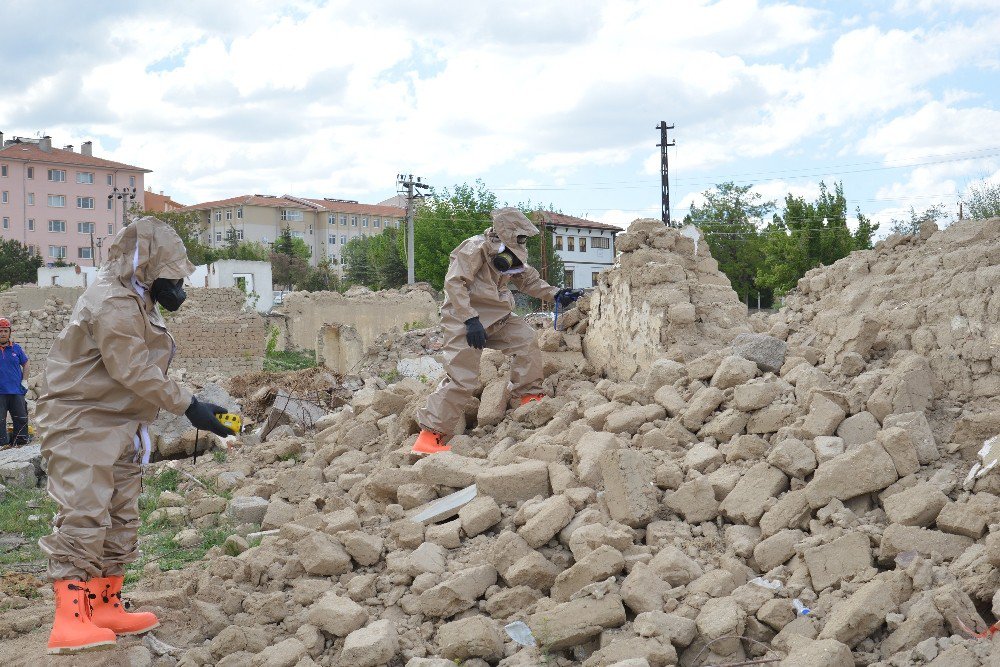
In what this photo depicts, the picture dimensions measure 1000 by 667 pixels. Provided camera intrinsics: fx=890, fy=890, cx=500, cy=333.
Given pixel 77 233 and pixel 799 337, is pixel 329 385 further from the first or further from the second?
pixel 77 233

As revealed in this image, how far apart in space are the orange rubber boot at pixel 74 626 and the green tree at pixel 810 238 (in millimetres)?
23346

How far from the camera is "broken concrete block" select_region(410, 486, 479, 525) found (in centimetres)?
486

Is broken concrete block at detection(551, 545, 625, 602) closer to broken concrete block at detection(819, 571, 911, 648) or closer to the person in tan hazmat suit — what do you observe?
broken concrete block at detection(819, 571, 911, 648)

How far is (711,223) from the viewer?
43625mm

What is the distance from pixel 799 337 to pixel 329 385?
6400 mm

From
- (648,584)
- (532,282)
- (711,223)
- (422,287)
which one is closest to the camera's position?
(648,584)

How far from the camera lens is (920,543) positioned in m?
3.48

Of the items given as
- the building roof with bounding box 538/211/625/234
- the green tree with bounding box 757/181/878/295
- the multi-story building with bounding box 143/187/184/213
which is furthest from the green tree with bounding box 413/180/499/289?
the multi-story building with bounding box 143/187/184/213

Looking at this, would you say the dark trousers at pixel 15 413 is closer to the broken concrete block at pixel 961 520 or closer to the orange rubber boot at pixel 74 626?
the orange rubber boot at pixel 74 626

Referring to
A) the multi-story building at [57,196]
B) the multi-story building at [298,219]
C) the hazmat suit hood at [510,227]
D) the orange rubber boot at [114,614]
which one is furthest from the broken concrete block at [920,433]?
the multi-story building at [298,219]

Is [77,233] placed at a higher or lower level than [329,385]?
higher

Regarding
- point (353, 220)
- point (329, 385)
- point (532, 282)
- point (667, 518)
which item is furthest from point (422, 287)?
point (353, 220)

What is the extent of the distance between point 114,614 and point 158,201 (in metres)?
73.5

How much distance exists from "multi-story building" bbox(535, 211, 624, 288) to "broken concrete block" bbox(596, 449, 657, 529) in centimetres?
4222
